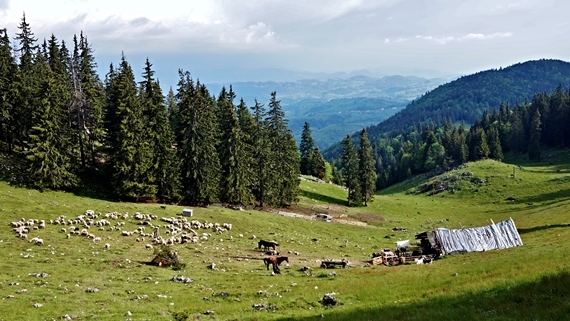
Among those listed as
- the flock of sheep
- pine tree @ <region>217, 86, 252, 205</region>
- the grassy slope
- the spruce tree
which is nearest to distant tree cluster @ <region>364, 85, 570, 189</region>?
the spruce tree

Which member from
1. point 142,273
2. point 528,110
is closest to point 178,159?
point 142,273

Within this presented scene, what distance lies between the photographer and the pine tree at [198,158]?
65.1m

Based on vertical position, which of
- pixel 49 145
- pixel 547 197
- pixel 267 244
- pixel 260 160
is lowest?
pixel 547 197

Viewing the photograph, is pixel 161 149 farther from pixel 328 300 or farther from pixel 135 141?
pixel 328 300

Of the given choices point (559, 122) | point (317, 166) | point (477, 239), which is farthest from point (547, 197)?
point (559, 122)

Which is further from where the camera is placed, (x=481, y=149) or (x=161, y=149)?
(x=481, y=149)

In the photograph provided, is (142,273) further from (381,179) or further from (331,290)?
(381,179)

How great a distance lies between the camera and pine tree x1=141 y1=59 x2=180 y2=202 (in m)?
64.0

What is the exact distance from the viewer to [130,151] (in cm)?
6081

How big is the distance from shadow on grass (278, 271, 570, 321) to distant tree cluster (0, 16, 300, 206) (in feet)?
159

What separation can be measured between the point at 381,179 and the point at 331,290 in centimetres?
16943

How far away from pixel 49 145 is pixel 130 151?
10905 mm

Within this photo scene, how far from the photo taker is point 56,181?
56.7m

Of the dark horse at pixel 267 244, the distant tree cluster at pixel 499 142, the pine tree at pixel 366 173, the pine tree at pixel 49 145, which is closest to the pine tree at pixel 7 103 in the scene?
the pine tree at pixel 49 145
